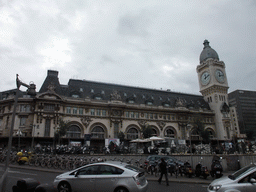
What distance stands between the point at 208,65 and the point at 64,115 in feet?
180

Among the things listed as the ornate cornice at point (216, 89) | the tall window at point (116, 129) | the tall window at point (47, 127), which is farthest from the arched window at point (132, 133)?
the ornate cornice at point (216, 89)

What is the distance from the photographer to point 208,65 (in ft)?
234

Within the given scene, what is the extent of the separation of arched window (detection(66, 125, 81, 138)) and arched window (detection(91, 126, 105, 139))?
3.63m

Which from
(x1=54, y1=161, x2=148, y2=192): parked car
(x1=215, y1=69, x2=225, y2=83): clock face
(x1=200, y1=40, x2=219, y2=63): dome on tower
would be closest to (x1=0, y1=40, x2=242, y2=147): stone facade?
(x1=215, y1=69, x2=225, y2=83): clock face

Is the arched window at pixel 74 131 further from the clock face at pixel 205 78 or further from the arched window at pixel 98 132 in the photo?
the clock face at pixel 205 78

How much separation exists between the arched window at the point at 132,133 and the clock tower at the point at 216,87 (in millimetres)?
30360

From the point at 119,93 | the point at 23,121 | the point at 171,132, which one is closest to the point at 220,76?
the point at 171,132

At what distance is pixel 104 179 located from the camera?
8891mm

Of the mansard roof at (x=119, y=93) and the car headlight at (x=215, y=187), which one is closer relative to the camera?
the car headlight at (x=215, y=187)

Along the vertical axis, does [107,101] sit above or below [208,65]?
below

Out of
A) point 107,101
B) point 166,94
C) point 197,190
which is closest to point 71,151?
point 197,190

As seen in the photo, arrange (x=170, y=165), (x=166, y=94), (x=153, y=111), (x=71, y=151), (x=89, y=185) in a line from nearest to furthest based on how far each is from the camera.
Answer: (x=89, y=185) < (x=170, y=165) < (x=71, y=151) < (x=153, y=111) < (x=166, y=94)

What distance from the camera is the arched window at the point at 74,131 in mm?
47166

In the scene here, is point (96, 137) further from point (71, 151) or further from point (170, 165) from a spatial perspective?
point (170, 165)
